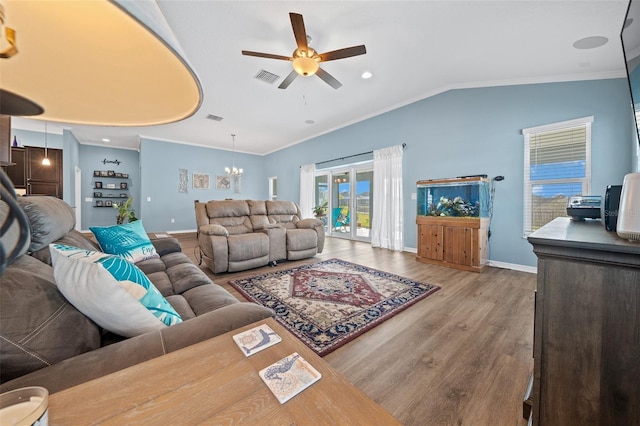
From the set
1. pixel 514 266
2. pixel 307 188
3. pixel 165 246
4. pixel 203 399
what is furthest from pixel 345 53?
pixel 307 188

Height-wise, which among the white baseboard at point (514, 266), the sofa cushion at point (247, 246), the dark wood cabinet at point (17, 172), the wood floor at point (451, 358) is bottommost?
the wood floor at point (451, 358)

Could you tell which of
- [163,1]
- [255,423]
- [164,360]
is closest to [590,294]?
[255,423]

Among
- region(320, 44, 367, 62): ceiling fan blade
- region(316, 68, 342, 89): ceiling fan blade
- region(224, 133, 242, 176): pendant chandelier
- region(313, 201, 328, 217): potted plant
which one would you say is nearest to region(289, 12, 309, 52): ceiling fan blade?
region(320, 44, 367, 62): ceiling fan blade

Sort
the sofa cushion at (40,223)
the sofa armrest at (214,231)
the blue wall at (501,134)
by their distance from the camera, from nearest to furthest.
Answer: the sofa cushion at (40,223), the blue wall at (501,134), the sofa armrest at (214,231)

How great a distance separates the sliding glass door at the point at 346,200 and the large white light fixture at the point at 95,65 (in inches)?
205

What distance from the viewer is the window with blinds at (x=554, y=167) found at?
2896mm

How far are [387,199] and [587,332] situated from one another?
13.4 feet

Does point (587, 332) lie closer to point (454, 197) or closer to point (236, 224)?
point (454, 197)

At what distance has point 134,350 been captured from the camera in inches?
26.4

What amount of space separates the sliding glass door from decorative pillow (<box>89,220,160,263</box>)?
420 cm

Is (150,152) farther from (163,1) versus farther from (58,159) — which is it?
(163,1)

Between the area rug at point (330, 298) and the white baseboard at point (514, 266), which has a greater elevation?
the white baseboard at point (514, 266)

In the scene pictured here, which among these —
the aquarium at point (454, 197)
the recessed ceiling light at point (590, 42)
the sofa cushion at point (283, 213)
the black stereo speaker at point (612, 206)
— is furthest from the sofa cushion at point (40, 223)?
the recessed ceiling light at point (590, 42)

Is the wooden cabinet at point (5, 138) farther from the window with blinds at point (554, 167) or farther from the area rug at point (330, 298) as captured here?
the window with blinds at point (554, 167)
